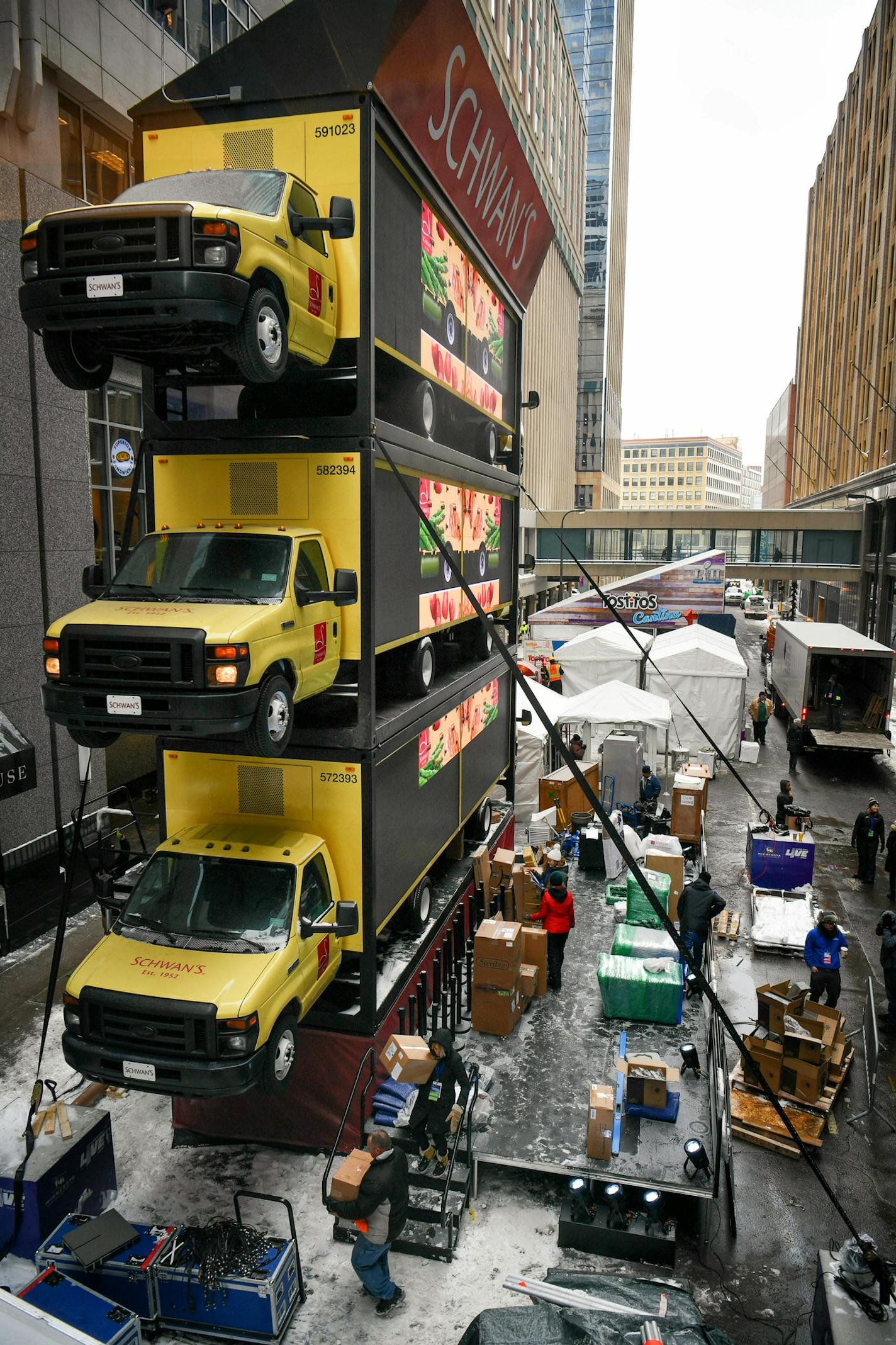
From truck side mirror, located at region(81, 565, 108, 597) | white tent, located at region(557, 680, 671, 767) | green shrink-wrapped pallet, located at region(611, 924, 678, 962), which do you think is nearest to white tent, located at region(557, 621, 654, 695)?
white tent, located at region(557, 680, 671, 767)

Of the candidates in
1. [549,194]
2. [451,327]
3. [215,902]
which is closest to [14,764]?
[215,902]

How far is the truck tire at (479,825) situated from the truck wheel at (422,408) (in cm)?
607

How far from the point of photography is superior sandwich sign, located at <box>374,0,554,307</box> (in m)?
7.37

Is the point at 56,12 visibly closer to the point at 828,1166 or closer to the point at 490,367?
the point at 490,367

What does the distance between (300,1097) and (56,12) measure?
1572 cm

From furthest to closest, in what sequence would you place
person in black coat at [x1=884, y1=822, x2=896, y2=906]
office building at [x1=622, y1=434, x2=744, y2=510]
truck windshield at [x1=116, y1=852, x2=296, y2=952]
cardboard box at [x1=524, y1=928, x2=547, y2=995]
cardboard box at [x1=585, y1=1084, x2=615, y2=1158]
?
office building at [x1=622, y1=434, x2=744, y2=510] → person in black coat at [x1=884, y1=822, x2=896, y2=906] → cardboard box at [x1=524, y1=928, x2=547, y2=995] → cardboard box at [x1=585, y1=1084, x2=615, y2=1158] → truck windshield at [x1=116, y1=852, x2=296, y2=952]

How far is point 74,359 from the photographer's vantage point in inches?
259

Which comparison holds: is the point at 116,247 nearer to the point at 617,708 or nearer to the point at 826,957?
the point at 826,957

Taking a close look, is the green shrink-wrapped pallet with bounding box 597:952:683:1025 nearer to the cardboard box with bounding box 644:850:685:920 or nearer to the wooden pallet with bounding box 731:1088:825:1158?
the wooden pallet with bounding box 731:1088:825:1158

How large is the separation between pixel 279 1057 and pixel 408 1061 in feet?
3.85

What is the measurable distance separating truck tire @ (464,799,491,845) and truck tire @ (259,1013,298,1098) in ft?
22.0

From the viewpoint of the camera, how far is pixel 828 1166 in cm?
831

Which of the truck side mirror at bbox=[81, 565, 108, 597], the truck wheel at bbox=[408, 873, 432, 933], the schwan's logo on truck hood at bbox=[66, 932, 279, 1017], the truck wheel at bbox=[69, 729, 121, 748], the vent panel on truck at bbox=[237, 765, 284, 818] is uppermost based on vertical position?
the truck side mirror at bbox=[81, 565, 108, 597]

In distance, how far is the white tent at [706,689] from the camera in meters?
22.8
